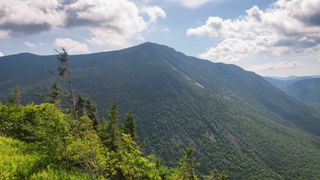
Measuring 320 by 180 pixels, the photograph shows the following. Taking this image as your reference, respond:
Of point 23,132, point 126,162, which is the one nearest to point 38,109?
point 23,132

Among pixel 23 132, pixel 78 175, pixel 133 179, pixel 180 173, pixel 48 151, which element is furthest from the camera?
pixel 180 173

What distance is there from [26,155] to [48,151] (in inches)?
77.5

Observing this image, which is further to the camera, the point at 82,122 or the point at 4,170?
the point at 82,122

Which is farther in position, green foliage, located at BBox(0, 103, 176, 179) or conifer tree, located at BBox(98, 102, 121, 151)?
conifer tree, located at BBox(98, 102, 121, 151)

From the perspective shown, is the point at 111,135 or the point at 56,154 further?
the point at 111,135

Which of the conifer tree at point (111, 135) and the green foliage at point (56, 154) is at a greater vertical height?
the green foliage at point (56, 154)

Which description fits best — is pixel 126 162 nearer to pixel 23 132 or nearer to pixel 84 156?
pixel 84 156

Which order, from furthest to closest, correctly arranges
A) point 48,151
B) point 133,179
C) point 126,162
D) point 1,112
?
point 1,112 < point 133,179 < point 126,162 < point 48,151

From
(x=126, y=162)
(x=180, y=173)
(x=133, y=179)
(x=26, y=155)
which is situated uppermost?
(x=26, y=155)

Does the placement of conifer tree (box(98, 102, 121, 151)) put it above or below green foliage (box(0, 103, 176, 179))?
below

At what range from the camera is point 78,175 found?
96.6ft

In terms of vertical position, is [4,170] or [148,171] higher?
[4,170]

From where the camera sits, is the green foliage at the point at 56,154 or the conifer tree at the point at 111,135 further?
the conifer tree at the point at 111,135

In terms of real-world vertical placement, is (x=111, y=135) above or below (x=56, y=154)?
below
